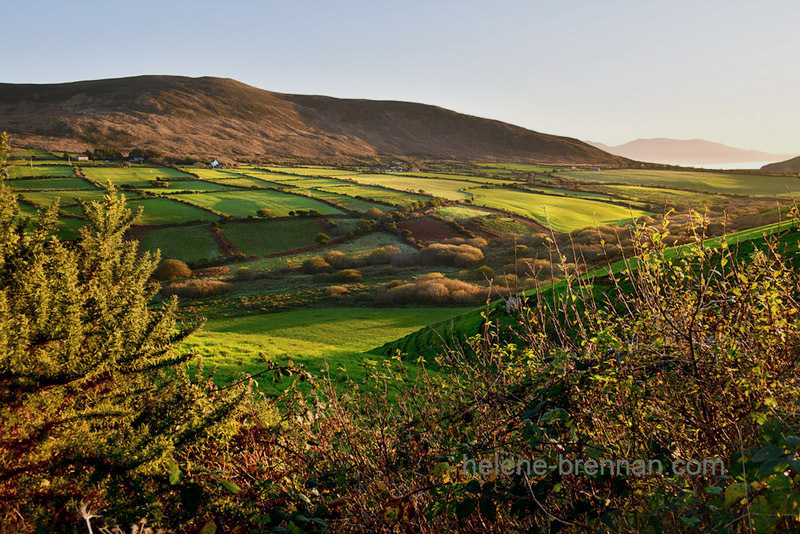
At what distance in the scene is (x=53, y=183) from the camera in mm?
74500

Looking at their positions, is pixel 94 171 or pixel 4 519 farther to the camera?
pixel 94 171

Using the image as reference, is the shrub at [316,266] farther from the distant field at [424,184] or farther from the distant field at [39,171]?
the distant field at [39,171]

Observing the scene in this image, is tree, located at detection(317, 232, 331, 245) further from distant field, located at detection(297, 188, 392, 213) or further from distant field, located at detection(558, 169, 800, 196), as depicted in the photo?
distant field, located at detection(558, 169, 800, 196)

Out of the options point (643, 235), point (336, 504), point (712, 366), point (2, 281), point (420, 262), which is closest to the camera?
point (712, 366)

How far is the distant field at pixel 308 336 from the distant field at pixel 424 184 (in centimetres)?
6098

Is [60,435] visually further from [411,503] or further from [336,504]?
[411,503]

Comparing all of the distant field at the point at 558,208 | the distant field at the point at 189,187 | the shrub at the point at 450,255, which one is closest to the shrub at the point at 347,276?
the shrub at the point at 450,255

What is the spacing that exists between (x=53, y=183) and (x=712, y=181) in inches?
5628

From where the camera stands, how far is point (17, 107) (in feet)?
600

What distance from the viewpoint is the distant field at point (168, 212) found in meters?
65.1

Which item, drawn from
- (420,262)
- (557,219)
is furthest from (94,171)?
(557,219)

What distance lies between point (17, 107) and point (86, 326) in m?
247

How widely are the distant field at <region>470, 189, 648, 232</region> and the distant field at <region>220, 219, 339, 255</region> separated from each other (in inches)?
1367

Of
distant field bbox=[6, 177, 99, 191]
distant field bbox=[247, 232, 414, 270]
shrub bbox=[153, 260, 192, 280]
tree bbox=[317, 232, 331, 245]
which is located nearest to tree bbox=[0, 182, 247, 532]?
shrub bbox=[153, 260, 192, 280]
